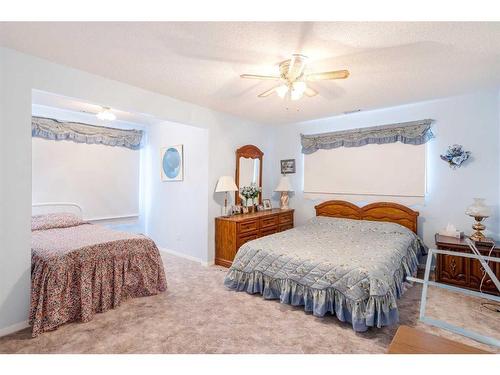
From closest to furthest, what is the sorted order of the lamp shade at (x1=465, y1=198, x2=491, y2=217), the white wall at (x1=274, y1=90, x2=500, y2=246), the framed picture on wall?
the lamp shade at (x1=465, y1=198, x2=491, y2=217) → the white wall at (x1=274, y1=90, x2=500, y2=246) → the framed picture on wall

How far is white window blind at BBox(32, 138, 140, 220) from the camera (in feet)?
13.2

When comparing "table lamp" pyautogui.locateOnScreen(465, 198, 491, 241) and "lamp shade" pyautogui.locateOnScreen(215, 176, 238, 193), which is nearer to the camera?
"table lamp" pyautogui.locateOnScreen(465, 198, 491, 241)

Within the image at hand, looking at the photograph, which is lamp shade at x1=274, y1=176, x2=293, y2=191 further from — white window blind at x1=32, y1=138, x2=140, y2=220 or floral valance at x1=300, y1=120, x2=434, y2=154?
white window blind at x1=32, y1=138, x2=140, y2=220

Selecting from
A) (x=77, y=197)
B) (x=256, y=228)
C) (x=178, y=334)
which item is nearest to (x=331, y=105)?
(x=256, y=228)

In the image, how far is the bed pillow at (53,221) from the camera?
3.44 m

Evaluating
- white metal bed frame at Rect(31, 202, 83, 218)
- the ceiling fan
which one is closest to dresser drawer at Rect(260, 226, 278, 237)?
the ceiling fan

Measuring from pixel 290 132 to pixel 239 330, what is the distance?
151 inches

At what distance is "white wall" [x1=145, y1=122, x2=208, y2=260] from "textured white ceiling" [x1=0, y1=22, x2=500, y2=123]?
1.24 meters

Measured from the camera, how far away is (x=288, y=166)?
204 inches

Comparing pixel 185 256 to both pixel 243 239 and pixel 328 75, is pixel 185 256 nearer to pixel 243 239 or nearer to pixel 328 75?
pixel 243 239

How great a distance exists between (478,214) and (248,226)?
115 inches

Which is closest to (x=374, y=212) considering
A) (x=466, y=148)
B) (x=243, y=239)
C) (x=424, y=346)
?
(x=466, y=148)

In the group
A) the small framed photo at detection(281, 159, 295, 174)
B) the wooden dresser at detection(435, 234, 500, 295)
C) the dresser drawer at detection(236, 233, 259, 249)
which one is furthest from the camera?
the small framed photo at detection(281, 159, 295, 174)
